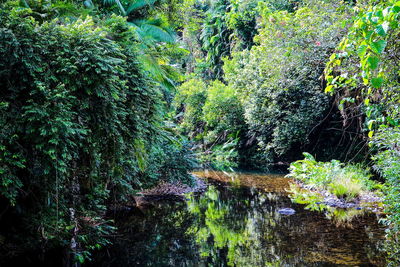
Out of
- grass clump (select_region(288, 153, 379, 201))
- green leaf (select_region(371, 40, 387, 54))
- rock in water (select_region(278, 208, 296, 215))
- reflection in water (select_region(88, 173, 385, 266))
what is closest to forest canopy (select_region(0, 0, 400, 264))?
green leaf (select_region(371, 40, 387, 54))

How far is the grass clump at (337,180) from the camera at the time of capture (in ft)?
28.9

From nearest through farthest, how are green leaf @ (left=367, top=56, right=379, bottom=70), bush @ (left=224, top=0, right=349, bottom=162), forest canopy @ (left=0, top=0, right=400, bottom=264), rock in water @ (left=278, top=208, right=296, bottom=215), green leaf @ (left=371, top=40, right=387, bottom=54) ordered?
1. green leaf @ (left=371, top=40, right=387, bottom=54)
2. green leaf @ (left=367, top=56, right=379, bottom=70)
3. forest canopy @ (left=0, top=0, right=400, bottom=264)
4. rock in water @ (left=278, top=208, right=296, bottom=215)
5. bush @ (left=224, top=0, right=349, bottom=162)

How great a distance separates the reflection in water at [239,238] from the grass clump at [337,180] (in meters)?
1.55

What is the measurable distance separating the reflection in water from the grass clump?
5.08 ft

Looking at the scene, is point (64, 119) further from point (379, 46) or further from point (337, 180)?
point (337, 180)

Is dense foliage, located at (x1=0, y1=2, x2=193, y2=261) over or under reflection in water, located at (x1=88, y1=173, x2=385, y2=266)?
over

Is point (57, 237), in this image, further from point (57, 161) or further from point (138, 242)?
point (138, 242)

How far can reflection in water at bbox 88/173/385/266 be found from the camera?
15.9 ft

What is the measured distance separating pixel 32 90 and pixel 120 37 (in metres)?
1.65

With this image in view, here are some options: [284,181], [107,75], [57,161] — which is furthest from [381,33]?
[284,181]

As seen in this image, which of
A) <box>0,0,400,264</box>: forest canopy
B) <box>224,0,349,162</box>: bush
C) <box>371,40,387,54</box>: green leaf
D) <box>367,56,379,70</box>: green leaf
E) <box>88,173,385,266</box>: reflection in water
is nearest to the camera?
<box>371,40,387,54</box>: green leaf

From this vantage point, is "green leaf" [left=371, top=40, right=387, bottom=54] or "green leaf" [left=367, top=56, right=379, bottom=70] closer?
"green leaf" [left=371, top=40, right=387, bottom=54]

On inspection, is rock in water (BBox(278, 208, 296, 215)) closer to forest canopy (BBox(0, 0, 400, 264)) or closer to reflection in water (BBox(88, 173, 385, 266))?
reflection in water (BBox(88, 173, 385, 266))

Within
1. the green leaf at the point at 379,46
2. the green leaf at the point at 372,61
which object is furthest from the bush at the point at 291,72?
the green leaf at the point at 379,46
